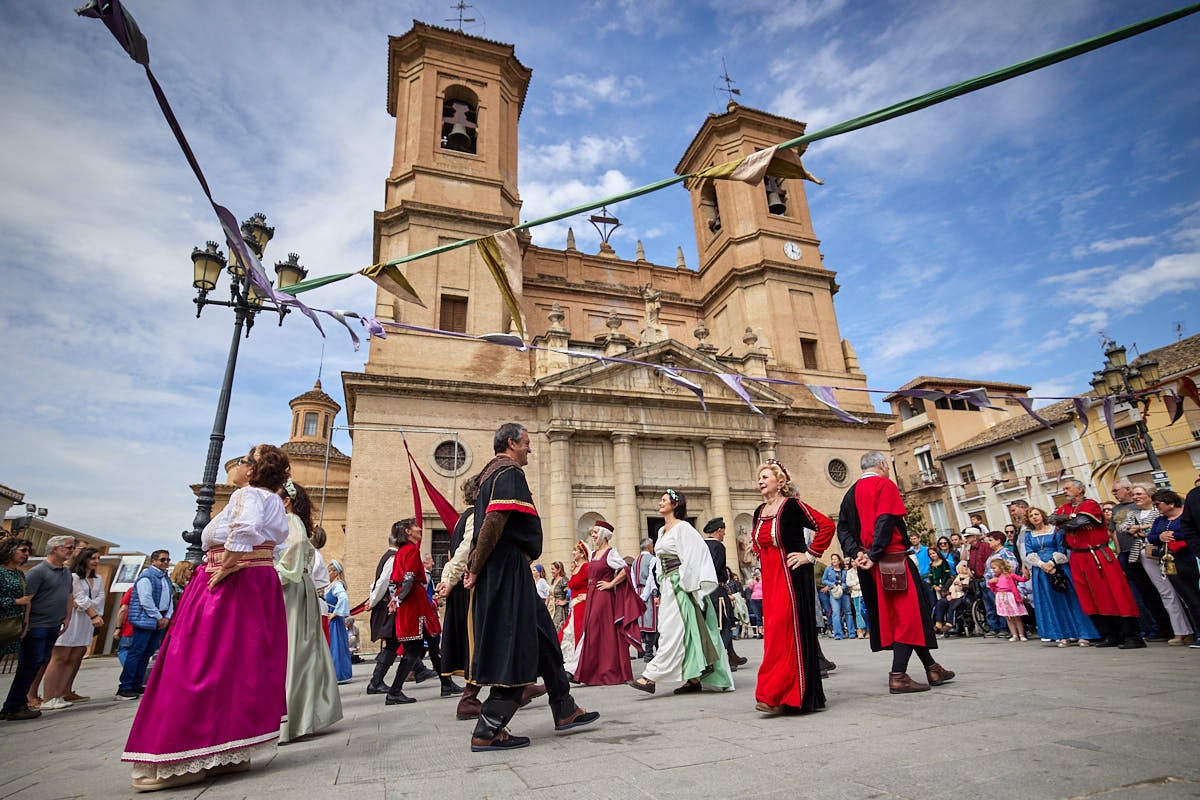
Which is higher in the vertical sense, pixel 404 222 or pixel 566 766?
pixel 404 222

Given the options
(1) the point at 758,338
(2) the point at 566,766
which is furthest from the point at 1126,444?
(2) the point at 566,766

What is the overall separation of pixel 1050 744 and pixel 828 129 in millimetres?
3866

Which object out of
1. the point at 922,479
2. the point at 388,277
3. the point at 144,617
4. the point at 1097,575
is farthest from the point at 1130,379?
the point at 922,479

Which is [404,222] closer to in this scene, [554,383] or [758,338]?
[554,383]

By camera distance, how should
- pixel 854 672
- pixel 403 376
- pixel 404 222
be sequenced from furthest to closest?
pixel 404 222, pixel 403 376, pixel 854 672

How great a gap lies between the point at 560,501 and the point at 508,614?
1409 cm

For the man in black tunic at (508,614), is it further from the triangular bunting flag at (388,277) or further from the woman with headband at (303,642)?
the triangular bunting flag at (388,277)

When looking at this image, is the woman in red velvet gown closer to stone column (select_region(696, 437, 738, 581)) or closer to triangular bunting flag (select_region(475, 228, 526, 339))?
triangular bunting flag (select_region(475, 228, 526, 339))

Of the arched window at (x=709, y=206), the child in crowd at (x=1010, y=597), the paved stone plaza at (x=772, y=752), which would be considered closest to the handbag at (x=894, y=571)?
the paved stone plaza at (x=772, y=752)

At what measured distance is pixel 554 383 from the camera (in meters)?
19.0

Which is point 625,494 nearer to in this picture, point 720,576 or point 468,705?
point 720,576

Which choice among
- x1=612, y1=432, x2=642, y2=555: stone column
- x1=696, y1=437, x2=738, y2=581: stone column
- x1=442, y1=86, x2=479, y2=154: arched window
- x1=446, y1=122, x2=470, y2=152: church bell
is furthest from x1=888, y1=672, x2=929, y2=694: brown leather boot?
x1=446, y1=122, x2=470, y2=152: church bell

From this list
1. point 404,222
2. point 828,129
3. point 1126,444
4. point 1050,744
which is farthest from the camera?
point 1126,444

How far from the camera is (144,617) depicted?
820 cm
